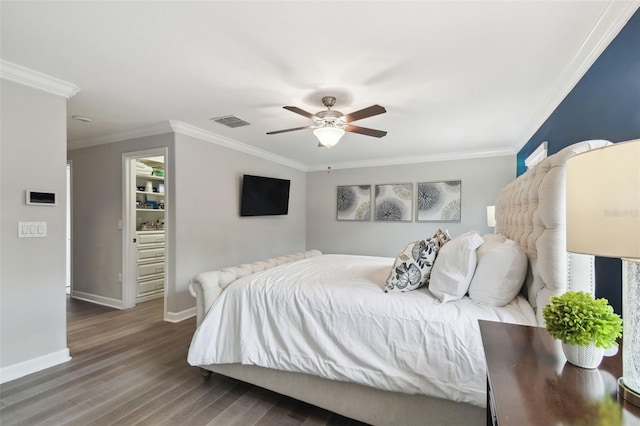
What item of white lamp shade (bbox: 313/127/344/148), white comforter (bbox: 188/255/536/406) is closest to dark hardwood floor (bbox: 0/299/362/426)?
white comforter (bbox: 188/255/536/406)

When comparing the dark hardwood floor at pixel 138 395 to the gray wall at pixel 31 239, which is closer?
the dark hardwood floor at pixel 138 395

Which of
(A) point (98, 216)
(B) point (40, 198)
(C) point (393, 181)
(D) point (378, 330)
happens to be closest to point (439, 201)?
(C) point (393, 181)

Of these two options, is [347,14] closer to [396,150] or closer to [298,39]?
[298,39]

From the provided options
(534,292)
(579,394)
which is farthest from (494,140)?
(579,394)

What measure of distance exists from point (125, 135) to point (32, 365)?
268cm

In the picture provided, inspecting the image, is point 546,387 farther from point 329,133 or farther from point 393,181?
point 393,181

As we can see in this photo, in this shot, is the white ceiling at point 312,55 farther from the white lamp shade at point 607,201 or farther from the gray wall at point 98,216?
the white lamp shade at point 607,201

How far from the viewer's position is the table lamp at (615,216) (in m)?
0.71

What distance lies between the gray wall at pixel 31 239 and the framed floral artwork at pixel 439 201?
4.66m

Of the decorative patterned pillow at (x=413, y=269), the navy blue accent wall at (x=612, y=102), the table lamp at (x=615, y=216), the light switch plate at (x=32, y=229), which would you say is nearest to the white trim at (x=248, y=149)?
the light switch plate at (x=32, y=229)

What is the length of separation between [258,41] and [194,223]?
2526 mm

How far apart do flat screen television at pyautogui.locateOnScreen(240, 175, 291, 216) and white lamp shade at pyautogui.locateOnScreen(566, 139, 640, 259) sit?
4.06 metres

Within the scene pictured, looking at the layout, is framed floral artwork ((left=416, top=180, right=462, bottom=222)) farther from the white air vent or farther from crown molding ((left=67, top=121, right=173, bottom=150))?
crown molding ((left=67, top=121, right=173, bottom=150))

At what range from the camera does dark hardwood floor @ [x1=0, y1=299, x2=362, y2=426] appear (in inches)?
73.5
